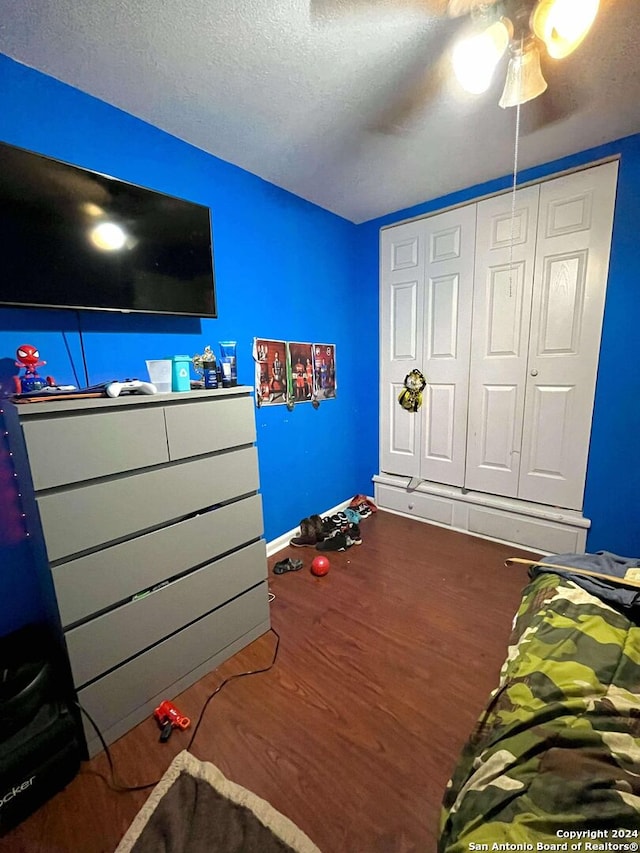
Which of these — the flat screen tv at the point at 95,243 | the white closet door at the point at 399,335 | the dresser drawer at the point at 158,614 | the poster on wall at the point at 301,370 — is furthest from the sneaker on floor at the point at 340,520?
the flat screen tv at the point at 95,243

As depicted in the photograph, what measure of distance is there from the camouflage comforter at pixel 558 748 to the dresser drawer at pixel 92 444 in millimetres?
1261

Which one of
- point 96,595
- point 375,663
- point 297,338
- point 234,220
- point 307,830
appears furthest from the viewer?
point 297,338

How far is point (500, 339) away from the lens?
2.38m

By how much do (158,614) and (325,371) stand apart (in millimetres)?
1992

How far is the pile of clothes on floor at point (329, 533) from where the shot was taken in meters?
2.46

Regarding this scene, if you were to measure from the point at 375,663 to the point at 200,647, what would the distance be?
759 millimetres

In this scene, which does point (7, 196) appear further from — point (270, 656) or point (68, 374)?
point (270, 656)

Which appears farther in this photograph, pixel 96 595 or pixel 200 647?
pixel 200 647

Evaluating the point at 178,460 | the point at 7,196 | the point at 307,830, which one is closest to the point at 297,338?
the point at 178,460

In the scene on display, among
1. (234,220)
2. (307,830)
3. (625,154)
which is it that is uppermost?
(625,154)

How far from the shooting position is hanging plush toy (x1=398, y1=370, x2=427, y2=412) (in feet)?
9.14

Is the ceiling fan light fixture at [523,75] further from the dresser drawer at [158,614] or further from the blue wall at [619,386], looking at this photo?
the dresser drawer at [158,614]

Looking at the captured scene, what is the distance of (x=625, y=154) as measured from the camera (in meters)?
1.87

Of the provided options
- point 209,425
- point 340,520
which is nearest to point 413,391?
point 340,520
